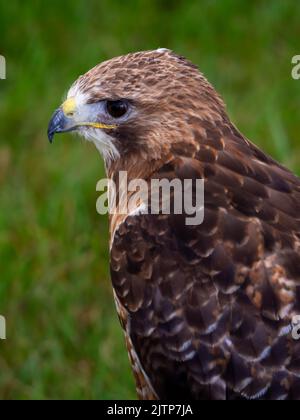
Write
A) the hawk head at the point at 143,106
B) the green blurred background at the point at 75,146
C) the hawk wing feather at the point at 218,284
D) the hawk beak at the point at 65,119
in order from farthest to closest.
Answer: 1. the green blurred background at the point at 75,146
2. the hawk beak at the point at 65,119
3. the hawk head at the point at 143,106
4. the hawk wing feather at the point at 218,284

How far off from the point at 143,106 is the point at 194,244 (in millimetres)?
648

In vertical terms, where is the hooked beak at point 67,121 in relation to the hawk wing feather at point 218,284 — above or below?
above

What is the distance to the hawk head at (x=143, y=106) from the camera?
4.70m

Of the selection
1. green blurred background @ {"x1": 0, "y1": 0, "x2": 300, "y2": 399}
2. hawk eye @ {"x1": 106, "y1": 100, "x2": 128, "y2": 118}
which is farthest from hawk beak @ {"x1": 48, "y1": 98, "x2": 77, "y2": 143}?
green blurred background @ {"x1": 0, "y1": 0, "x2": 300, "y2": 399}

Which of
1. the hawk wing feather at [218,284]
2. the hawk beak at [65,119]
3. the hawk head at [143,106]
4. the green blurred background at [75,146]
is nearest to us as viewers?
the hawk wing feather at [218,284]

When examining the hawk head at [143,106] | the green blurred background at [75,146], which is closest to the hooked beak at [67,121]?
the hawk head at [143,106]

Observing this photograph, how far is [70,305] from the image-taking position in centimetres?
635

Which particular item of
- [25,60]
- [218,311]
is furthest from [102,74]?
[25,60]

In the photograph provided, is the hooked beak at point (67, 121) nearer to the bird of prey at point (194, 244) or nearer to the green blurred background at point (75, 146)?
the bird of prey at point (194, 244)

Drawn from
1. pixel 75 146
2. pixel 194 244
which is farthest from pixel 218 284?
pixel 75 146

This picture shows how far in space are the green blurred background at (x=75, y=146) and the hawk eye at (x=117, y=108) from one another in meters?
1.70

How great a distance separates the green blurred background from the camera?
20.1 feet

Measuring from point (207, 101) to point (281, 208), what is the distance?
57cm

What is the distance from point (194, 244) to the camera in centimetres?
441
